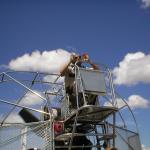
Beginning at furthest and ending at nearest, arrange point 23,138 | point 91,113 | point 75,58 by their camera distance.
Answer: point 75,58, point 91,113, point 23,138

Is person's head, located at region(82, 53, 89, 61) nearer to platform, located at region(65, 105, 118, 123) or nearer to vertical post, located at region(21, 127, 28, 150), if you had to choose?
platform, located at region(65, 105, 118, 123)

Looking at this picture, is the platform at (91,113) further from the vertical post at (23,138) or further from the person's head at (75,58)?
the person's head at (75,58)

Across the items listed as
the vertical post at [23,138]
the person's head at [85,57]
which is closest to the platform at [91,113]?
the vertical post at [23,138]

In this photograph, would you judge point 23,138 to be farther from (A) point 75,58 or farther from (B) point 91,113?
(A) point 75,58

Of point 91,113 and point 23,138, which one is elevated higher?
point 91,113

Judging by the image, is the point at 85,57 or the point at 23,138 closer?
the point at 23,138

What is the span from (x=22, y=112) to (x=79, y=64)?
4735mm

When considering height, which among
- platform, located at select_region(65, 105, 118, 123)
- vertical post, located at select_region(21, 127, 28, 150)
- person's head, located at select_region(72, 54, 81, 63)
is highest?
person's head, located at select_region(72, 54, 81, 63)

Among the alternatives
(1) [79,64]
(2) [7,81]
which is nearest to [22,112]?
(2) [7,81]

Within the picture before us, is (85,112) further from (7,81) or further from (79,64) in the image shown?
(7,81)

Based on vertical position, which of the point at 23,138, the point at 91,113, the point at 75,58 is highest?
the point at 75,58

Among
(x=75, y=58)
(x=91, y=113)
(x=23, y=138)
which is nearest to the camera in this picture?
(x=23, y=138)

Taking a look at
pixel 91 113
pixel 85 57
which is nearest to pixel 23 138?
pixel 91 113

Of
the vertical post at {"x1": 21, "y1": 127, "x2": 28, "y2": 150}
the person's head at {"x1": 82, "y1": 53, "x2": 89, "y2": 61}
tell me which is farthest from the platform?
the person's head at {"x1": 82, "y1": 53, "x2": 89, "y2": 61}
